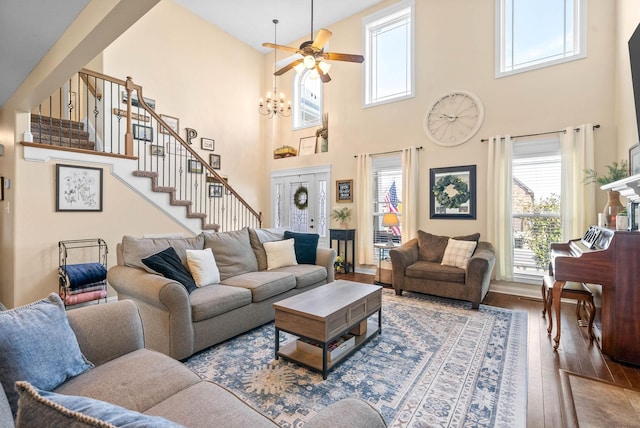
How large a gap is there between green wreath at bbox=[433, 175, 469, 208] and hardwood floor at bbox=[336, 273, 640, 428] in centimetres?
201

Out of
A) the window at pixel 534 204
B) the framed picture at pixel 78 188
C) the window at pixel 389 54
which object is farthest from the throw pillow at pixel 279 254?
the window at pixel 389 54

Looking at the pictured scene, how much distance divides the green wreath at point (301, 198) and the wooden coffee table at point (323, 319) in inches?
155

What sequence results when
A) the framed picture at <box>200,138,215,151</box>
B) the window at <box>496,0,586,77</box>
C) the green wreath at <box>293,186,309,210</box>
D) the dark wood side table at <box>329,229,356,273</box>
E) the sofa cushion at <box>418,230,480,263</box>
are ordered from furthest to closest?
the green wreath at <box>293,186,309,210</box>
the framed picture at <box>200,138,215,151</box>
the dark wood side table at <box>329,229,356,273</box>
the sofa cushion at <box>418,230,480,263</box>
the window at <box>496,0,586,77</box>

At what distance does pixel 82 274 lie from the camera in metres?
3.50

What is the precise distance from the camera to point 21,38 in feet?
7.75

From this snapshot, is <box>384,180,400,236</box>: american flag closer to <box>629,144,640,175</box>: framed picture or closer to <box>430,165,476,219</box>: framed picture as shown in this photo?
<box>430,165,476,219</box>: framed picture

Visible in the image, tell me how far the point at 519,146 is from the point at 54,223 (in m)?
6.33

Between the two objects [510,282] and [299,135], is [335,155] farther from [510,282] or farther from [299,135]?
[510,282]

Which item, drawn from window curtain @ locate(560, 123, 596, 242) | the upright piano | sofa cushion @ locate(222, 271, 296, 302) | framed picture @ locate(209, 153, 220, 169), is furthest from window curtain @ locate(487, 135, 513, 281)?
framed picture @ locate(209, 153, 220, 169)

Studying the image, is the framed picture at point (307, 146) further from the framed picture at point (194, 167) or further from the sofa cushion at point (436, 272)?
the sofa cushion at point (436, 272)

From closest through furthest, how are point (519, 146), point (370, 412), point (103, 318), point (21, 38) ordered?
point (370, 412) → point (103, 318) → point (21, 38) → point (519, 146)

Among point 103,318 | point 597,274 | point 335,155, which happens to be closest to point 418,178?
point 335,155

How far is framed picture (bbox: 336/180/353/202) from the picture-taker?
6031mm

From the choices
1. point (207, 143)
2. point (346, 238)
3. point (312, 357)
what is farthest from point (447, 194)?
point (207, 143)
